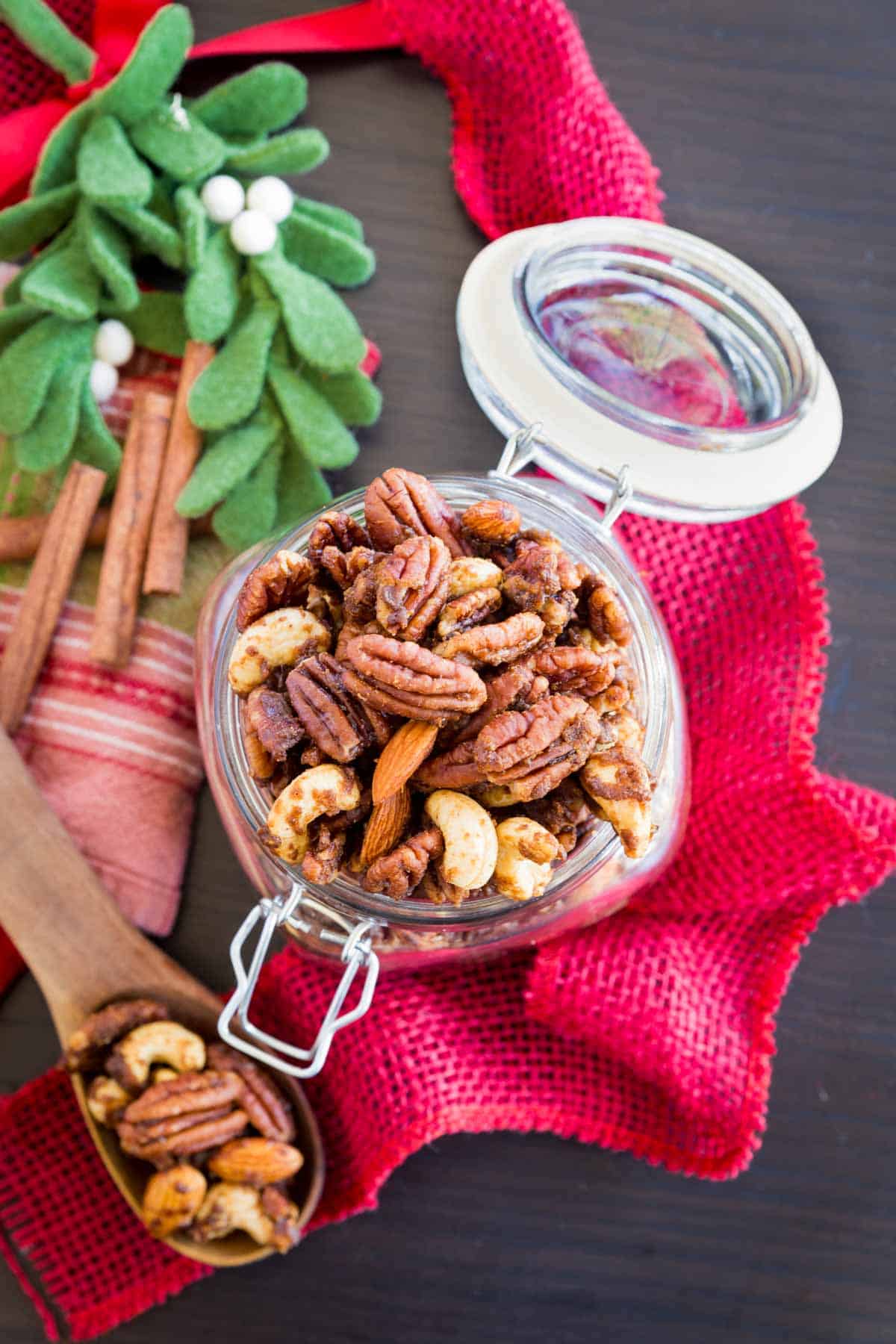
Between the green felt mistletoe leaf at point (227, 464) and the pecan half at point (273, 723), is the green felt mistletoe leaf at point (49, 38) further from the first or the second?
the pecan half at point (273, 723)

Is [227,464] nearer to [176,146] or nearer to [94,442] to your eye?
[94,442]

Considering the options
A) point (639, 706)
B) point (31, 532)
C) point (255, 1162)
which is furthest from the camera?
point (31, 532)

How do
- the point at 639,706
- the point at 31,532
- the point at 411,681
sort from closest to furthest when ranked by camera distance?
the point at 411,681 → the point at 639,706 → the point at 31,532

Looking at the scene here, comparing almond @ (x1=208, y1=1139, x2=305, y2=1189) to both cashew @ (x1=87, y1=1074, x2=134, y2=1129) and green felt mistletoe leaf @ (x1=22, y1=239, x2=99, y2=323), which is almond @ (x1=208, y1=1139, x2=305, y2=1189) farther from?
green felt mistletoe leaf @ (x1=22, y1=239, x2=99, y2=323)

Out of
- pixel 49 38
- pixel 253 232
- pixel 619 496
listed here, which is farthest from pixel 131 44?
pixel 619 496

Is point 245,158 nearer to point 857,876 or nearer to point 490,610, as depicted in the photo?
point 490,610

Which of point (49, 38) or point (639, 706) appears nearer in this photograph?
point (639, 706)

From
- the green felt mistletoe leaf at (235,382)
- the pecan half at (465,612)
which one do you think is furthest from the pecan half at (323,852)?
the green felt mistletoe leaf at (235,382)
